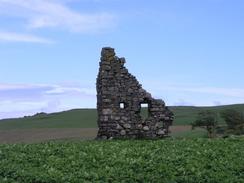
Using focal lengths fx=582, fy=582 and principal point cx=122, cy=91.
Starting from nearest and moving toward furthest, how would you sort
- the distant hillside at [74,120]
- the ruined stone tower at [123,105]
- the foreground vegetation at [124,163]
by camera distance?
the foreground vegetation at [124,163] → the ruined stone tower at [123,105] → the distant hillside at [74,120]

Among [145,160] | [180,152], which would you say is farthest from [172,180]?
[180,152]

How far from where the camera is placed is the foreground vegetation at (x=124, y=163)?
1573 centimetres

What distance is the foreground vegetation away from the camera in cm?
1573

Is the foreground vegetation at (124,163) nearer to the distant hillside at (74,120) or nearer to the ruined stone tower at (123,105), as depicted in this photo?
the ruined stone tower at (123,105)

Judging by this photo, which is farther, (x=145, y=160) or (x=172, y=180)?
(x=145, y=160)

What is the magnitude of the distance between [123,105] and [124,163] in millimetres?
9957

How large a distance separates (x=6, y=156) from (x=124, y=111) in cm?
881

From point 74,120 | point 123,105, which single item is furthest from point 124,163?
point 74,120

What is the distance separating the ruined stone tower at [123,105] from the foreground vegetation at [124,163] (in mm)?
5012

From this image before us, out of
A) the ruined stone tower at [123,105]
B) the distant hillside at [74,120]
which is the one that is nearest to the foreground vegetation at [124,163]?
the ruined stone tower at [123,105]

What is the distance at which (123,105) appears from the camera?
27250mm

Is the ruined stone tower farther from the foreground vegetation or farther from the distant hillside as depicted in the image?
the distant hillside

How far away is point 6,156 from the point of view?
19297 mm

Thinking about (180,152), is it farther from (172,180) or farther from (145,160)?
(172,180)
